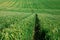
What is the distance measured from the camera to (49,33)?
12.4 meters

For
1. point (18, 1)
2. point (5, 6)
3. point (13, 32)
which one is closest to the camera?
point (13, 32)

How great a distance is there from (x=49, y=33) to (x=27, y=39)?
2497mm

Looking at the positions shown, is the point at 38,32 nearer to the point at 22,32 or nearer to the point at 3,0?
the point at 22,32

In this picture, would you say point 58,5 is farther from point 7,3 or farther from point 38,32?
point 38,32

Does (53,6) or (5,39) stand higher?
(5,39)

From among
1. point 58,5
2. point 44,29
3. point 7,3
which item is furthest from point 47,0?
point 44,29

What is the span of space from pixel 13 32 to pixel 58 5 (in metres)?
31.3

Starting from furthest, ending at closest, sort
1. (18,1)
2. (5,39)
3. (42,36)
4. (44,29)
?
1. (18,1)
2. (44,29)
3. (42,36)
4. (5,39)

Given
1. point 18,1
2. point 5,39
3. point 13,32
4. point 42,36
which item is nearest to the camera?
point 5,39

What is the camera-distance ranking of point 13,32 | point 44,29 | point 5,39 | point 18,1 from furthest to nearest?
point 18,1
point 44,29
point 13,32
point 5,39

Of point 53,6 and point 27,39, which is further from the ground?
point 27,39

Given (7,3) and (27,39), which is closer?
(27,39)

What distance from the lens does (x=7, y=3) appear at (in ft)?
138

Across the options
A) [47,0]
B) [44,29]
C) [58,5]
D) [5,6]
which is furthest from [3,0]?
[44,29]
